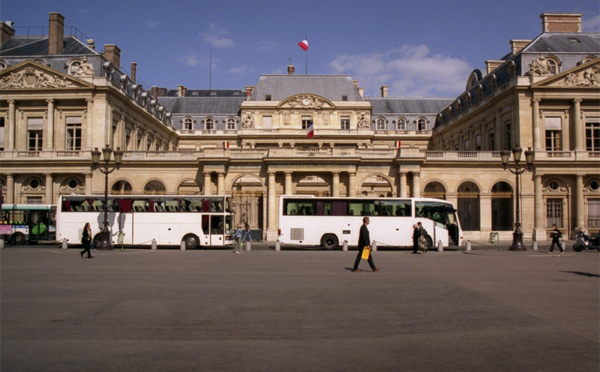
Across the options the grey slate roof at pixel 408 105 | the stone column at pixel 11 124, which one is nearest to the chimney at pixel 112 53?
the stone column at pixel 11 124

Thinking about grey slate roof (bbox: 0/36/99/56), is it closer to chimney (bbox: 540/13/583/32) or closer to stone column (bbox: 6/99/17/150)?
stone column (bbox: 6/99/17/150)

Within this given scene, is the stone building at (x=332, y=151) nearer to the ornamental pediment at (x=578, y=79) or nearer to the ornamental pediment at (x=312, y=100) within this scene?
the ornamental pediment at (x=578, y=79)

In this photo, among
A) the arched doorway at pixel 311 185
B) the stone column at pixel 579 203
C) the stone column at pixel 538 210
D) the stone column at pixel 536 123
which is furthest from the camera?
the arched doorway at pixel 311 185

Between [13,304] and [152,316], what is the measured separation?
10.9 ft

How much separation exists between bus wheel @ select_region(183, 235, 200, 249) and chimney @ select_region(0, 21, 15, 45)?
1271 inches

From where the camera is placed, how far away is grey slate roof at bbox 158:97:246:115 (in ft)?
240

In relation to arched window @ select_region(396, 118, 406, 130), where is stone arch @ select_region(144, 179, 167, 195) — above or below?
below

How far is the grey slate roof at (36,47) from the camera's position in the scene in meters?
45.0

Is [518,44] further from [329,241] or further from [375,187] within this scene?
[329,241]

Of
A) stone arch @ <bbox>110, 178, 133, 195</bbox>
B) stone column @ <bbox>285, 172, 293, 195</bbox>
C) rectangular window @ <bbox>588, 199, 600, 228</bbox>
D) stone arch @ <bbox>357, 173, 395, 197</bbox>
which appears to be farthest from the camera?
stone arch @ <bbox>357, 173, 395, 197</bbox>

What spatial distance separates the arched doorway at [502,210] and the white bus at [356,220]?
14597 millimetres

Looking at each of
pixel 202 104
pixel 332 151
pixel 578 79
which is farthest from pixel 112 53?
pixel 578 79

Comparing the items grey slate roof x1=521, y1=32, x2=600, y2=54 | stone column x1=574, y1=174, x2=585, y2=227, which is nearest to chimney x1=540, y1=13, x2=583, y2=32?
grey slate roof x1=521, y1=32, x2=600, y2=54

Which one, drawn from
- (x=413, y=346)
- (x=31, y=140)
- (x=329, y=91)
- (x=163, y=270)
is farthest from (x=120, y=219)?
(x=329, y=91)
